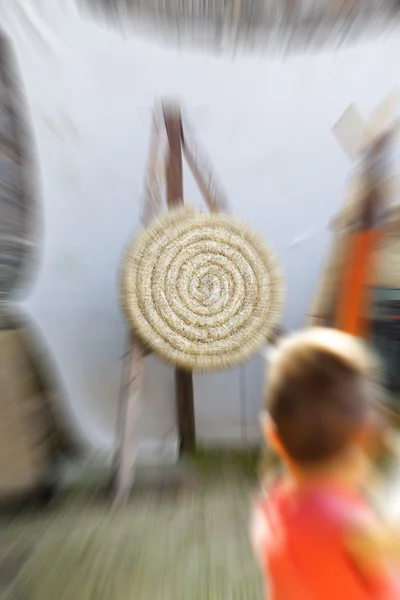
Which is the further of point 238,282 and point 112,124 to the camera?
point 112,124

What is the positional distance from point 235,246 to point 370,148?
350 mm

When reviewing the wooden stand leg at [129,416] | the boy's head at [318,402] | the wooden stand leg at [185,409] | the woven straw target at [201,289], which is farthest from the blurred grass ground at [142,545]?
the boy's head at [318,402]

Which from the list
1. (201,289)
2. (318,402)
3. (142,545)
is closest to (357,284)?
(201,289)

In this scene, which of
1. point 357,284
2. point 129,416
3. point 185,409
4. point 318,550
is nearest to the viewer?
point 318,550

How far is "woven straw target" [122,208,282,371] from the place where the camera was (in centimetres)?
118

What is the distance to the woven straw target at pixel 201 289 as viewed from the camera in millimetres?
1180

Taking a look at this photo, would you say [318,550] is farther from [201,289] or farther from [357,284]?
[201,289]

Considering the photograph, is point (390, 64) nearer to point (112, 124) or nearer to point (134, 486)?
point (112, 124)

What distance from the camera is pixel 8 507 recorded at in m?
1.15

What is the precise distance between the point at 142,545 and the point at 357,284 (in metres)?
0.61

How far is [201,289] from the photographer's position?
1233mm

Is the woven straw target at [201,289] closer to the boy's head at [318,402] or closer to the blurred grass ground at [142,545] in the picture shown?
the blurred grass ground at [142,545]

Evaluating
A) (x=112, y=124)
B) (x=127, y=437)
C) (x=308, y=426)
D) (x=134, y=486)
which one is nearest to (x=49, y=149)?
(x=112, y=124)

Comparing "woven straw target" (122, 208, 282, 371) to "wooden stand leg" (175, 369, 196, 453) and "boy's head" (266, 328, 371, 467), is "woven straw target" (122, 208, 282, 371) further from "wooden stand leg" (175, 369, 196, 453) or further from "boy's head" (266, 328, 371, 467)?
"boy's head" (266, 328, 371, 467)
